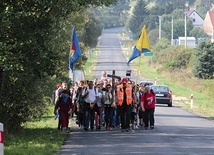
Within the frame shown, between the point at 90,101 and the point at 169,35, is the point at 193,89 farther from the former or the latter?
the point at 169,35

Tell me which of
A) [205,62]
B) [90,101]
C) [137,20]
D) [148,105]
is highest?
[137,20]

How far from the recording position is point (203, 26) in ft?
570

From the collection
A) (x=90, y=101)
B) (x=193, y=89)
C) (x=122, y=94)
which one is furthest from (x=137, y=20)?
(x=122, y=94)

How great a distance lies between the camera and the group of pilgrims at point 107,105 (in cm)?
2491

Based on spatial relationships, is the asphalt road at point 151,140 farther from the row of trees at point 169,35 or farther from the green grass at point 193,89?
the row of trees at point 169,35

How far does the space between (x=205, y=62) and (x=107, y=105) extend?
1913 inches

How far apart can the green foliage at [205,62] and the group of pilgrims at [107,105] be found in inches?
1851

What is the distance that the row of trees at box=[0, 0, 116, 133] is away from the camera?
19500 millimetres

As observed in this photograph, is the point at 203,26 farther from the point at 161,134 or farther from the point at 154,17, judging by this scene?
the point at 161,134

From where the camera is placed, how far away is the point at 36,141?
21.2 m

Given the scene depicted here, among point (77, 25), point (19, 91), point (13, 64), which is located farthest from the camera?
point (77, 25)

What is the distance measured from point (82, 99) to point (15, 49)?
18.3 feet

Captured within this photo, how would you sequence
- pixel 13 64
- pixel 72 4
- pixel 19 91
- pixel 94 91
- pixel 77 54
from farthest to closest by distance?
pixel 77 54 < pixel 94 91 < pixel 19 91 < pixel 72 4 < pixel 13 64

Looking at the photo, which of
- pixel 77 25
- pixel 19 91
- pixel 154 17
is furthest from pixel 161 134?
pixel 154 17
